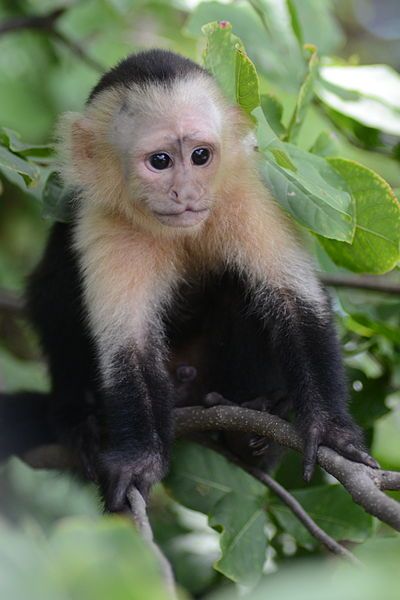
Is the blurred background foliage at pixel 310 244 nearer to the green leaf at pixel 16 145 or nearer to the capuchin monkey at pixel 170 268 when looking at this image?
the green leaf at pixel 16 145

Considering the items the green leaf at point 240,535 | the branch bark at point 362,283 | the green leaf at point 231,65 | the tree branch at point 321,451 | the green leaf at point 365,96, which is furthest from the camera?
the branch bark at point 362,283

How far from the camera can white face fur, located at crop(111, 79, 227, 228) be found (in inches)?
99.3

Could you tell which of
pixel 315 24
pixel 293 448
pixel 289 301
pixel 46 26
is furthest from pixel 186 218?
pixel 46 26

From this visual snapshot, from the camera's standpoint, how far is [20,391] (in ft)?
11.5

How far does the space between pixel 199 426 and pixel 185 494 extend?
16.7 inches

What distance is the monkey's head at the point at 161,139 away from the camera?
2.53 m

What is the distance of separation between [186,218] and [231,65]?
432mm

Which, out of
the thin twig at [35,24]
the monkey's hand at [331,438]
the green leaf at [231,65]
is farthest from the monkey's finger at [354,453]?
the thin twig at [35,24]

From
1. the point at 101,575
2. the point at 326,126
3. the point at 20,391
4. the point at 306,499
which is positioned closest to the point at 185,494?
the point at 306,499

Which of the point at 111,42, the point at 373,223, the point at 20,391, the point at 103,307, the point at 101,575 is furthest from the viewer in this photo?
the point at 111,42

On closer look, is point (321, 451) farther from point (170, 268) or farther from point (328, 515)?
point (170, 268)

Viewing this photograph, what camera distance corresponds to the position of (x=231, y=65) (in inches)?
91.7

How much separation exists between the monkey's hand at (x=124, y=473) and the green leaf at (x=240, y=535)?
275 mm

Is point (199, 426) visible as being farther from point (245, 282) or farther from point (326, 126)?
point (326, 126)
